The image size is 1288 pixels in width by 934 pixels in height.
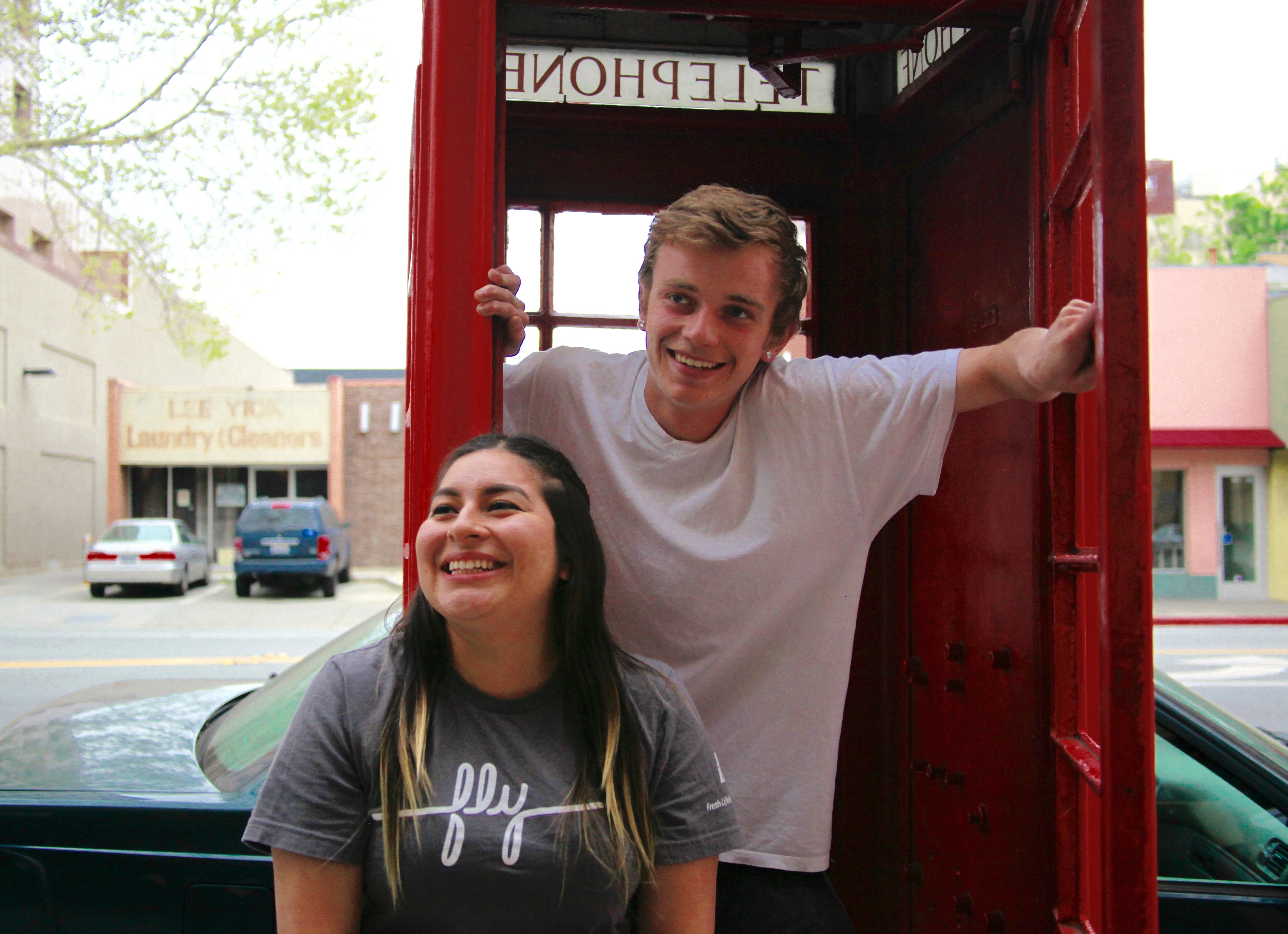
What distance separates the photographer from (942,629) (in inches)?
98.0

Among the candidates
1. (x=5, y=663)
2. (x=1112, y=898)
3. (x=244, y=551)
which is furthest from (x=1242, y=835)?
(x=244, y=551)

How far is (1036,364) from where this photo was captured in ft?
4.74

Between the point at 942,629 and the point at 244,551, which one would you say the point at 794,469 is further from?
the point at 244,551

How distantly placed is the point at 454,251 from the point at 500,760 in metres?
0.87

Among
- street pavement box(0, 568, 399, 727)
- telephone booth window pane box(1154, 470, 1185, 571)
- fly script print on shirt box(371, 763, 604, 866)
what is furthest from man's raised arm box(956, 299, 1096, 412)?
telephone booth window pane box(1154, 470, 1185, 571)

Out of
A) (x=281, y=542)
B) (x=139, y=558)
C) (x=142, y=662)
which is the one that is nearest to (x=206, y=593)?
(x=139, y=558)

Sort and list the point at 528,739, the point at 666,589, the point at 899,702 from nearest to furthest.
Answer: the point at 528,739, the point at 666,589, the point at 899,702

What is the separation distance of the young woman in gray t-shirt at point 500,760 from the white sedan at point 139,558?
53.4 feet

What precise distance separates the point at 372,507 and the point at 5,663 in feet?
43.0

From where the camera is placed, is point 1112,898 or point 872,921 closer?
point 1112,898

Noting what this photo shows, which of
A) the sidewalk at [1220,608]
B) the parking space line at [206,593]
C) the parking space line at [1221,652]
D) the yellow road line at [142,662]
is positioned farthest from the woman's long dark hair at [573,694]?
the parking space line at [206,593]

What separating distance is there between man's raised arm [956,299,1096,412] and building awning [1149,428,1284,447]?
1639 cm

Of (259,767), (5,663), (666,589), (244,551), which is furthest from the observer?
(244,551)

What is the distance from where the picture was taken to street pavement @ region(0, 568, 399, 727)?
8.77 meters
